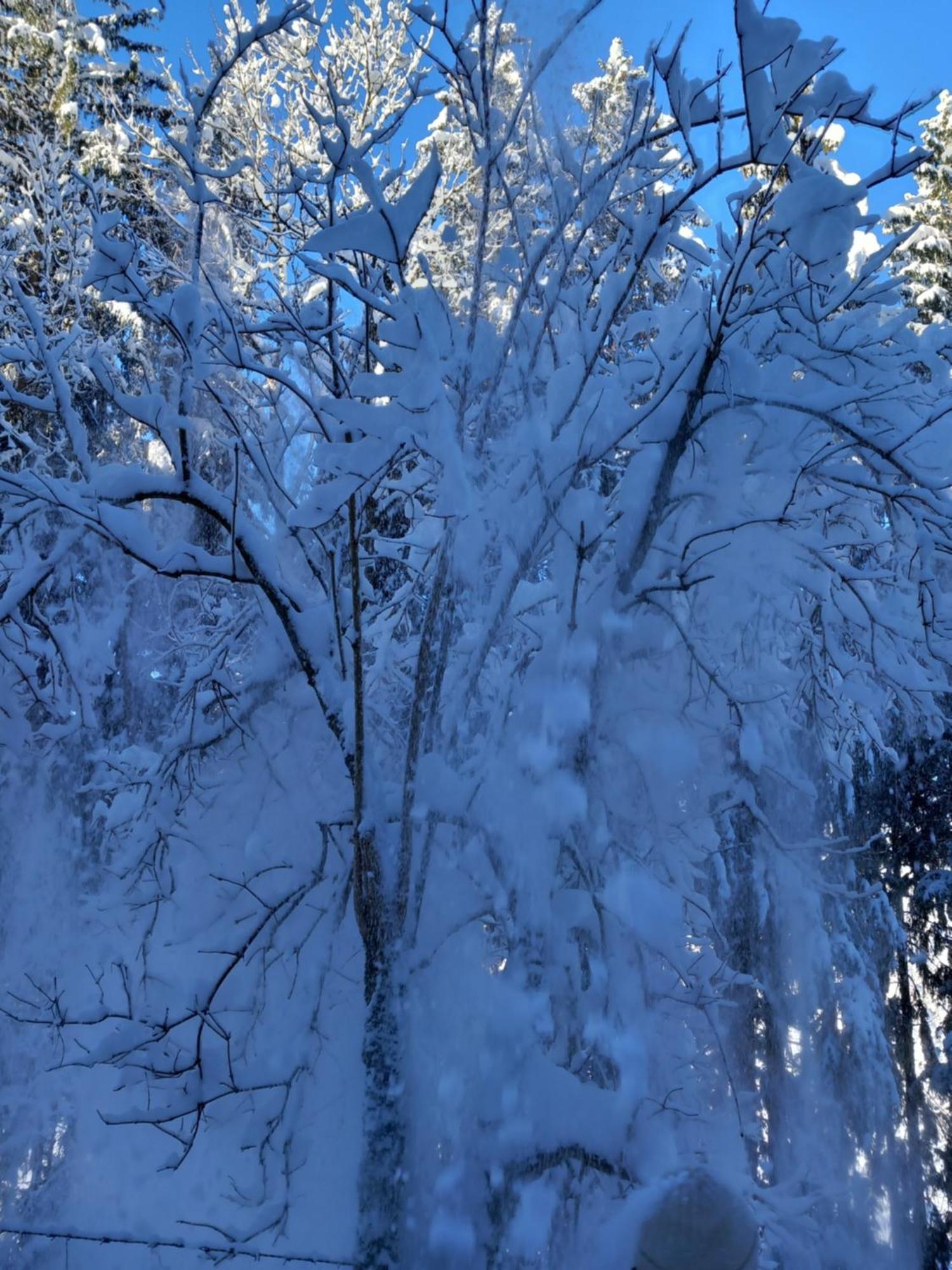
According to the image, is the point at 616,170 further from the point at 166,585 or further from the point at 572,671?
the point at 166,585

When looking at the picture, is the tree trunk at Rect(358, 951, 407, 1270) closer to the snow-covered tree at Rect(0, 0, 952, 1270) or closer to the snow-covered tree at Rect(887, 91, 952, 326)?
the snow-covered tree at Rect(0, 0, 952, 1270)

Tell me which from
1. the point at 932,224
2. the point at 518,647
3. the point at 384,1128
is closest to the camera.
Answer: the point at 384,1128

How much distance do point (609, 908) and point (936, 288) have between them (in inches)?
387

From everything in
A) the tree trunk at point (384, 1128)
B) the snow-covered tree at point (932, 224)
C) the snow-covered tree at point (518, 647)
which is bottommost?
the tree trunk at point (384, 1128)

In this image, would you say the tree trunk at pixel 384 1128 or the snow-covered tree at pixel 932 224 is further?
the snow-covered tree at pixel 932 224

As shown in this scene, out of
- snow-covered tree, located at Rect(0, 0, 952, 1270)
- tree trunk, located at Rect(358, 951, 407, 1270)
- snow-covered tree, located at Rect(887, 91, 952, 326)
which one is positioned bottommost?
tree trunk, located at Rect(358, 951, 407, 1270)

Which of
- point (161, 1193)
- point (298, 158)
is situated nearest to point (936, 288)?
point (298, 158)

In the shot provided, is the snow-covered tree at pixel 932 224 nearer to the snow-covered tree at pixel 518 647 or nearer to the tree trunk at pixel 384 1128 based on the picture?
the snow-covered tree at pixel 518 647

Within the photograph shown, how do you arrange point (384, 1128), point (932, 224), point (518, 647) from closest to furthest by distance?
point (384, 1128)
point (518, 647)
point (932, 224)

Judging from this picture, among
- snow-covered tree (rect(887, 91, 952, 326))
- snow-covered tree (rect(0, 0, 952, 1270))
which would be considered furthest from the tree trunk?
snow-covered tree (rect(887, 91, 952, 326))

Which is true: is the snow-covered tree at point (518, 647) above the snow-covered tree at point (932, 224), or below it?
below

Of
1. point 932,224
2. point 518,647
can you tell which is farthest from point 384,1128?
point 932,224

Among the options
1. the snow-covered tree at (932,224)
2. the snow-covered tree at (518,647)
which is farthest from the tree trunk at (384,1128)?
the snow-covered tree at (932,224)

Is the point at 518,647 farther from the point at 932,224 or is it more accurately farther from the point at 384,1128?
the point at 932,224
